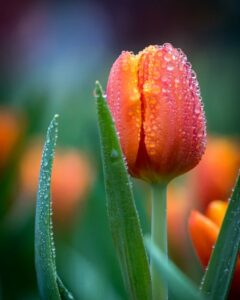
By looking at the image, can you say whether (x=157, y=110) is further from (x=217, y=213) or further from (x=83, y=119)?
(x=83, y=119)

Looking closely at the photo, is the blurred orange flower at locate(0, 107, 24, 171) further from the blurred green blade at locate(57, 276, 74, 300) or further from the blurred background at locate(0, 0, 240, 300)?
the blurred green blade at locate(57, 276, 74, 300)

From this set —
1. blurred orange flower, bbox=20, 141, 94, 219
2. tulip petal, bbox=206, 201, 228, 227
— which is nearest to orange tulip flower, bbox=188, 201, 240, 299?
tulip petal, bbox=206, 201, 228, 227

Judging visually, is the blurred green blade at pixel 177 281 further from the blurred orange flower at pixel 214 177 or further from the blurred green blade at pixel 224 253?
the blurred orange flower at pixel 214 177

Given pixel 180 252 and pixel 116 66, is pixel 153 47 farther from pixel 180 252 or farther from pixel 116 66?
pixel 180 252

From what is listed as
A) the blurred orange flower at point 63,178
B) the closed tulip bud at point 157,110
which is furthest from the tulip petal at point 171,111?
the blurred orange flower at point 63,178

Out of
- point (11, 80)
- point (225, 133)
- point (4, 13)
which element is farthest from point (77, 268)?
point (4, 13)
